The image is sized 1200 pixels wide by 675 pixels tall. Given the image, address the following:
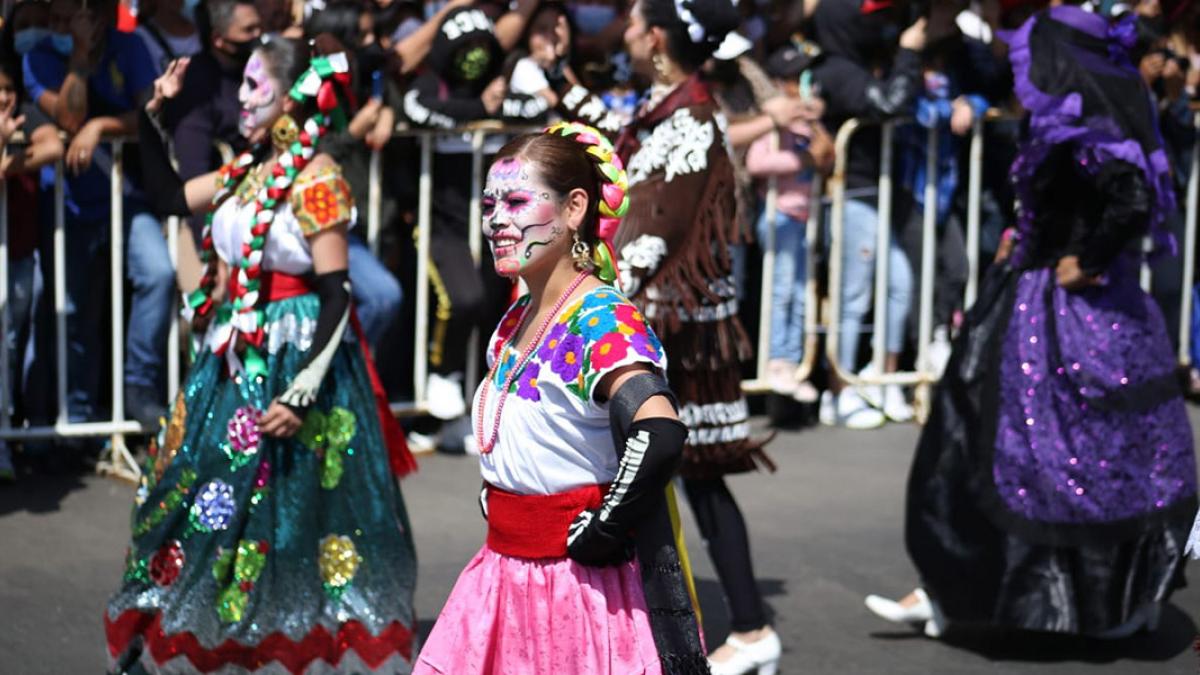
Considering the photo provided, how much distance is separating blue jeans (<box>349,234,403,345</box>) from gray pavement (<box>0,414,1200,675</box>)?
27.3 inches

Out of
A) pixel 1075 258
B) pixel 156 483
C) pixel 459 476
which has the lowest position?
pixel 459 476

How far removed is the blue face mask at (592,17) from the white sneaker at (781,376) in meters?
1.91

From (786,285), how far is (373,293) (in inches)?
90.6

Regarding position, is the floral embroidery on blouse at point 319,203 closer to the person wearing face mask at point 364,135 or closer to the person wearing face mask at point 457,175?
the person wearing face mask at point 364,135

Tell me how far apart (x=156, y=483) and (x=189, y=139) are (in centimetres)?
267

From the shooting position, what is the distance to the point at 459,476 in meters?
8.60

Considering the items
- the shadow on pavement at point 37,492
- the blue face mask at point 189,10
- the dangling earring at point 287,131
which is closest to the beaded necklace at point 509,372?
the dangling earring at point 287,131

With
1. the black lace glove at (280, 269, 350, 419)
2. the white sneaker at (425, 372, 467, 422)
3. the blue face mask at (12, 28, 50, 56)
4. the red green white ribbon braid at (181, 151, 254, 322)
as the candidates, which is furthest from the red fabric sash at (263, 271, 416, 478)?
the blue face mask at (12, 28, 50, 56)

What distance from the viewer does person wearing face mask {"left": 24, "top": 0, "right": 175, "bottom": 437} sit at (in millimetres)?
8164

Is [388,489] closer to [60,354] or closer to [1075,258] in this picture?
[1075,258]

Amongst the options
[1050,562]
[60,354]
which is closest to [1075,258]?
[1050,562]

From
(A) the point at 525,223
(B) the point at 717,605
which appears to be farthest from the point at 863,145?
(A) the point at 525,223

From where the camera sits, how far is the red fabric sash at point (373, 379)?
5801 millimetres

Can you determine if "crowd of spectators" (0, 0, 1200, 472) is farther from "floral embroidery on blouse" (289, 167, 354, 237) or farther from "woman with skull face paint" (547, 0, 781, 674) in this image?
"floral embroidery on blouse" (289, 167, 354, 237)
